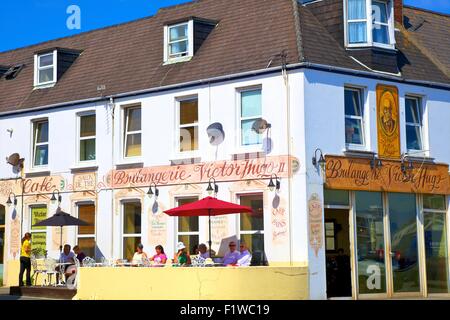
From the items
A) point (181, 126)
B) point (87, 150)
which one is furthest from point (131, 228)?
point (181, 126)

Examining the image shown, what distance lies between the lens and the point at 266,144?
74.8ft

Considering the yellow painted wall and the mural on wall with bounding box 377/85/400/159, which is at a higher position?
the mural on wall with bounding box 377/85/400/159

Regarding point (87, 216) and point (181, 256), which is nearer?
point (181, 256)

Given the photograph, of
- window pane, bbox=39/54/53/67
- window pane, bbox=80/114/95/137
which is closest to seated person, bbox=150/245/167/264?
window pane, bbox=80/114/95/137

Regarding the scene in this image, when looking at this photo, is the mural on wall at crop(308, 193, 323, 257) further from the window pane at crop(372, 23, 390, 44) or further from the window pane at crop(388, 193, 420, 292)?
the window pane at crop(372, 23, 390, 44)

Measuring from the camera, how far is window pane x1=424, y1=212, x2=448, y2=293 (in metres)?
24.6

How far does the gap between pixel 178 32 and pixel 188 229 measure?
6406mm

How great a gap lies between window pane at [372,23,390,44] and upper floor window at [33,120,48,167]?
11.8 metres

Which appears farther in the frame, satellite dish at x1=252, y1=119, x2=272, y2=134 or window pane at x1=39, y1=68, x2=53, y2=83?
window pane at x1=39, y1=68, x2=53, y2=83

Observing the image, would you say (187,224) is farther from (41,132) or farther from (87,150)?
(41,132)

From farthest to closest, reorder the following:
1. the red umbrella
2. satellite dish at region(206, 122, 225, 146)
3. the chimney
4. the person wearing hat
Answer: the chimney, satellite dish at region(206, 122, 225, 146), the person wearing hat, the red umbrella

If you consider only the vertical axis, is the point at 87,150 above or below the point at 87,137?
below

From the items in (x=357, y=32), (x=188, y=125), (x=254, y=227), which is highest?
(x=357, y=32)
